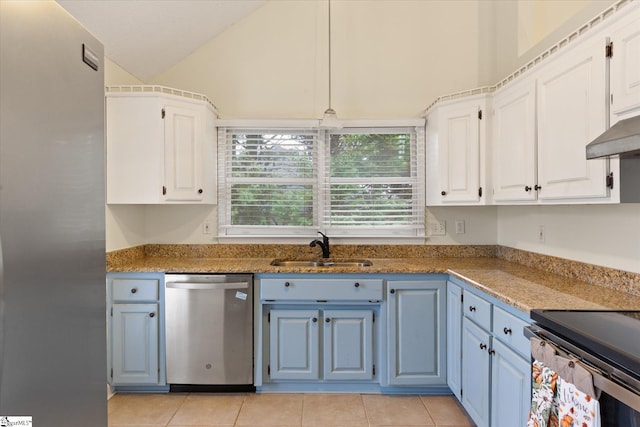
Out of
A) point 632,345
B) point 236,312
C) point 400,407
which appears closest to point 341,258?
point 236,312

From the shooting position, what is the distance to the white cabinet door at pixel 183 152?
2537 millimetres

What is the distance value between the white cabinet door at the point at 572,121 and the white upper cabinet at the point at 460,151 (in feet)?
1.88

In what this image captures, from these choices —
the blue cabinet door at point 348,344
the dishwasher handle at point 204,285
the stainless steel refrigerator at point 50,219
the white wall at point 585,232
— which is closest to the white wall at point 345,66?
the white wall at point 585,232

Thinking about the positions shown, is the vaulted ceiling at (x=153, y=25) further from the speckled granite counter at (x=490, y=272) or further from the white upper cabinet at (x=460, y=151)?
the white upper cabinet at (x=460, y=151)

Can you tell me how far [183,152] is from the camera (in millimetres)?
2596

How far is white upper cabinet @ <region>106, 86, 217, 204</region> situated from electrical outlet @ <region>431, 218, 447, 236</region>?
2.08m

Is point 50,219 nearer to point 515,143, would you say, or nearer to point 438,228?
point 515,143

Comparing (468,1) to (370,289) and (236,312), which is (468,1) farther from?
(236,312)

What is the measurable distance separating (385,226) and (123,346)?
7.21 feet

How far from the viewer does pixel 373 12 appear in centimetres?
300

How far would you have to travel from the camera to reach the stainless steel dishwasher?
2.40m

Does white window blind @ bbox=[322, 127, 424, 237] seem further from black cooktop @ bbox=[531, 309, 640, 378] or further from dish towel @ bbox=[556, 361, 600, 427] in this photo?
dish towel @ bbox=[556, 361, 600, 427]

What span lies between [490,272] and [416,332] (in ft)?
2.13

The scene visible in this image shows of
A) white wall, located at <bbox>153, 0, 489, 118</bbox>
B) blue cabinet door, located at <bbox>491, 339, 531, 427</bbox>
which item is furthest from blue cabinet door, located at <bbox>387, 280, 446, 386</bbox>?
white wall, located at <bbox>153, 0, 489, 118</bbox>
